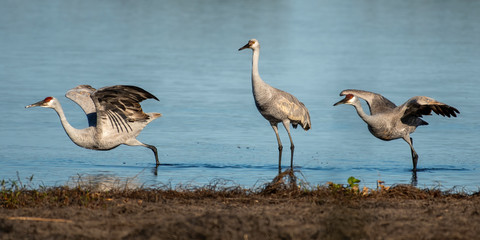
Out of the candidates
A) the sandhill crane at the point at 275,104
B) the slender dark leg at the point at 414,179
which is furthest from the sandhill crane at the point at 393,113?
the sandhill crane at the point at 275,104

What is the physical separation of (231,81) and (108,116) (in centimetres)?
669

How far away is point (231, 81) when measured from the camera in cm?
1697

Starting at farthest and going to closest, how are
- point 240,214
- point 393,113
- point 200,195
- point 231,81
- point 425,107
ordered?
point 231,81 → point 393,113 → point 425,107 → point 200,195 → point 240,214

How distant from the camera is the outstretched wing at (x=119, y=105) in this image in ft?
32.4

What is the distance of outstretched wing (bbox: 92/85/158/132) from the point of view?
32.4 ft

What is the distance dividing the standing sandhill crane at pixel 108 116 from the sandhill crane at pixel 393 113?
8.71 ft

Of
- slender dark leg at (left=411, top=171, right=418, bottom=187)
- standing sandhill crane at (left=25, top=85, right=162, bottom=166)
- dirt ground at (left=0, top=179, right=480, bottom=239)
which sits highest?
standing sandhill crane at (left=25, top=85, right=162, bottom=166)

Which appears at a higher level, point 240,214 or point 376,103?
point 376,103

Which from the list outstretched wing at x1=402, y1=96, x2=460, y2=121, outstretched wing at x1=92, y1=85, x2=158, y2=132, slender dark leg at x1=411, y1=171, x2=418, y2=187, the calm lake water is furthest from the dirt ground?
outstretched wing at x1=92, y1=85, x2=158, y2=132

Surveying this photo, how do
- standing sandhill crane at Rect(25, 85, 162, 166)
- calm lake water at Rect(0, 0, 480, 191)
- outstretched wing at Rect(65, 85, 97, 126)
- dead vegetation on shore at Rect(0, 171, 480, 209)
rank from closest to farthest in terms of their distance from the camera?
dead vegetation on shore at Rect(0, 171, 480, 209), standing sandhill crane at Rect(25, 85, 162, 166), calm lake water at Rect(0, 0, 480, 191), outstretched wing at Rect(65, 85, 97, 126)

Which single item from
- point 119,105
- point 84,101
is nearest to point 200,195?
point 119,105

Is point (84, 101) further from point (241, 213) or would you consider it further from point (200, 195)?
point (241, 213)

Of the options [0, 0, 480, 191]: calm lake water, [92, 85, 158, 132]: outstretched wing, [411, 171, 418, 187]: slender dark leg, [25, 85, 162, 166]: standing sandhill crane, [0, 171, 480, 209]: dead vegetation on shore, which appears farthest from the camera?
[0, 0, 480, 191]: calm lake water

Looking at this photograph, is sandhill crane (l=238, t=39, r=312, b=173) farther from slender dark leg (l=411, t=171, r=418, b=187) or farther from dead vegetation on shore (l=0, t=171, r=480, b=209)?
dead vegetation on shore (l=0, t=171, r=480, b=209)
